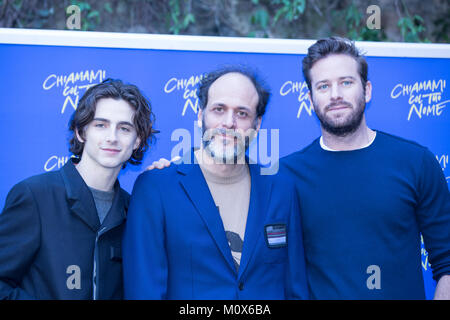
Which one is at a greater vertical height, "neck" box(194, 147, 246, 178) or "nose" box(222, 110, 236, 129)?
"nose" box(222, 110, 236, 129)

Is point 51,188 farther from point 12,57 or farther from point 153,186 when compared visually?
point 12,57

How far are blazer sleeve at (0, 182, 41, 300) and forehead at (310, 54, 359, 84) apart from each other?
162 centimetres

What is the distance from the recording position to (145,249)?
6.63 feet

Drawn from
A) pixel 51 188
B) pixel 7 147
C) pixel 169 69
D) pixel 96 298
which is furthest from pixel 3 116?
pixel 96 298

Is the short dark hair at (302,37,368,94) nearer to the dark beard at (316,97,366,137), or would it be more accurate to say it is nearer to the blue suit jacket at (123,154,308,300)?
the dark beard at (316,97,366,137)

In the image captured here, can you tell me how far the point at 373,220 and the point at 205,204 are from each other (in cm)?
90

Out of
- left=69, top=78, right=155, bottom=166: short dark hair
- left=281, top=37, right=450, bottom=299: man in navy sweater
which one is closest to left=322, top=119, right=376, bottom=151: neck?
left=281, top=37, right=450, bottom=299: man in navy sweater

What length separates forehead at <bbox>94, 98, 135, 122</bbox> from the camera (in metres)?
2.25

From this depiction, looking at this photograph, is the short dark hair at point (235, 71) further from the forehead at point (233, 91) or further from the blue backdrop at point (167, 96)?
the blue backdrop at point (167, 96)

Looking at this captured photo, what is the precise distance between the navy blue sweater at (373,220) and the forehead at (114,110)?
996 millimetres

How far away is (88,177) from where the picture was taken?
2.23 m

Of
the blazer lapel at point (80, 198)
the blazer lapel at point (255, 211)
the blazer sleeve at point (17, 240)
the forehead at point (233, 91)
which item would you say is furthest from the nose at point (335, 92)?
the blazer sleeve at point (17, 240)

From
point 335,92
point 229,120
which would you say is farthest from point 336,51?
point 229,120

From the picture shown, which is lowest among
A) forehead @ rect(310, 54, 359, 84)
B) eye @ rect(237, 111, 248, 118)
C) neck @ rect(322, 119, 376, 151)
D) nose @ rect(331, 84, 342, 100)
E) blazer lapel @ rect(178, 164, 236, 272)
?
blazer lapel @ rect(178, 164, 236, 272)
